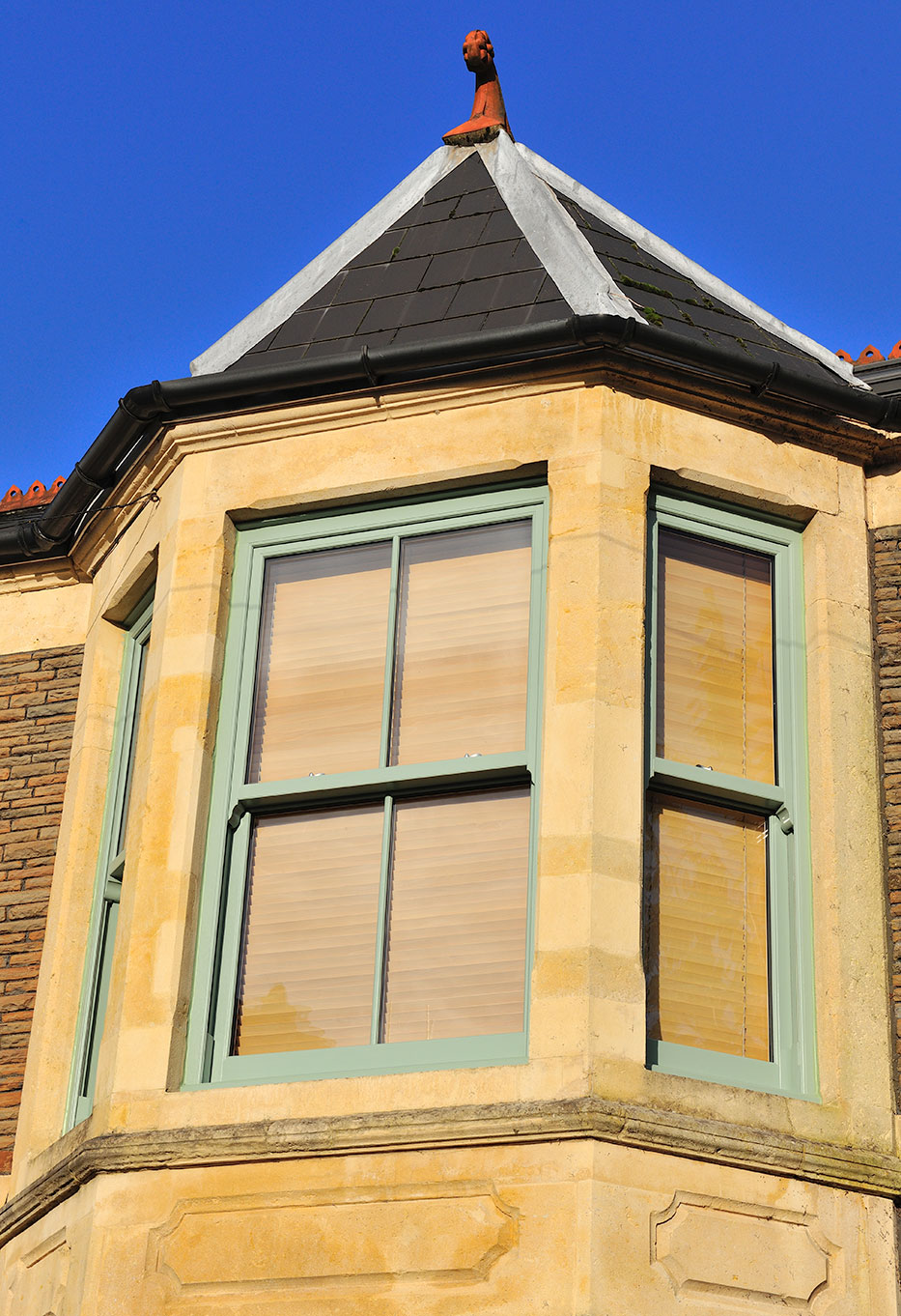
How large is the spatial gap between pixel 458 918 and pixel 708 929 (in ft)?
2.91

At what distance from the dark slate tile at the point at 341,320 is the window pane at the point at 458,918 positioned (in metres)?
2.26

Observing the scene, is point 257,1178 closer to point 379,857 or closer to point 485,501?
point 379,857

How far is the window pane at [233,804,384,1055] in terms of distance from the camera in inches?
258

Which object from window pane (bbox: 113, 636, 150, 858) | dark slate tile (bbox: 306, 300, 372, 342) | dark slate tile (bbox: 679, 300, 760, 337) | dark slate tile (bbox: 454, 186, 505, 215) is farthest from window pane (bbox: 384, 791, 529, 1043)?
dark slate tile (bbox: 454, 186, 505, 215)

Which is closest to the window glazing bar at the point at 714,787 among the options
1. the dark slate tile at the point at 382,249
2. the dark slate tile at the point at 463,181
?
the dark slate tile at the point at 382,249

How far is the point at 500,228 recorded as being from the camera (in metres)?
8.31

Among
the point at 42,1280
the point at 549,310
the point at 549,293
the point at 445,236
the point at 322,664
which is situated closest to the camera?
the point at 42,1280

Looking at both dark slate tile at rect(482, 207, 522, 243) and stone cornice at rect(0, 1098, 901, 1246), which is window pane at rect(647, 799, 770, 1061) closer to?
stone cornice at rect(0, 1098, 901, 1246)

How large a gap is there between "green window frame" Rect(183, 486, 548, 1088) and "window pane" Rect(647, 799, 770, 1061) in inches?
Answer: 18.6

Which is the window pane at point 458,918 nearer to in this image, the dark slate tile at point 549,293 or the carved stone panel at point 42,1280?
the carved stone panel at point 42,1280

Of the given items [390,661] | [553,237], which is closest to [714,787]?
[390,661]

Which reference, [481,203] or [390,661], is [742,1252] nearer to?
[390,661]

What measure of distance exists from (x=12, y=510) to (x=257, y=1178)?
426cm

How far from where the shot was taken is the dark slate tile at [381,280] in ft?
26.7
